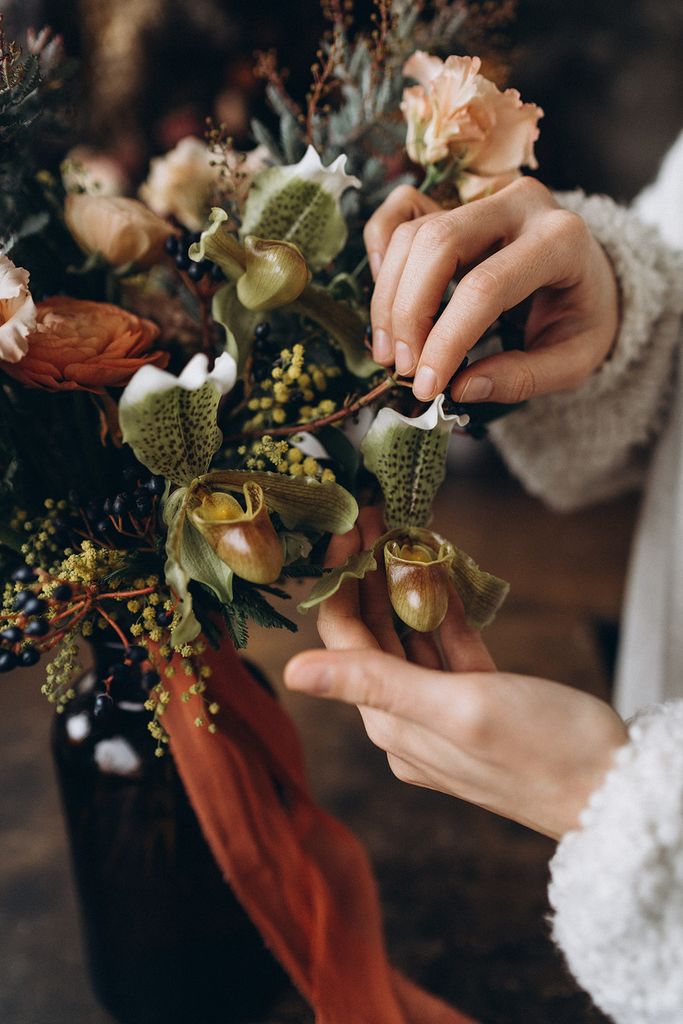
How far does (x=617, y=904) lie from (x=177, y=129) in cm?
105

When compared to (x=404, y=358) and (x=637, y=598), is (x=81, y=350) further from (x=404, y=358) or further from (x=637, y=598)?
(x=637, y=598)

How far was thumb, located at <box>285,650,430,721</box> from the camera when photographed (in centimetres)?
30

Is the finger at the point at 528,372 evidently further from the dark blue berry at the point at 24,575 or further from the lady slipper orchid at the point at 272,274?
the dark blue berry at the point at 24,575

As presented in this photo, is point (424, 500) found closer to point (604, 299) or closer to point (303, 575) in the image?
point (303, 575)

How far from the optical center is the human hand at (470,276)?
36 cm

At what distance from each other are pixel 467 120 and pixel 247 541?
0.78ft

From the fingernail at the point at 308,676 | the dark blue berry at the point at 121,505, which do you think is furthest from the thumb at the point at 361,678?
the dark blue berry at the point at 121,505

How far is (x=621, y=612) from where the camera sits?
3.43 ft

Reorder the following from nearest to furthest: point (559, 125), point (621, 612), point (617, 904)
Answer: point (617, 904) < point (621, 612) < point (559, 125)

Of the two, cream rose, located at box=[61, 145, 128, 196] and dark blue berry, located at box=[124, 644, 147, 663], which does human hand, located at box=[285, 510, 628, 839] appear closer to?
dark blue berry, located at box=[124, 644, 147, 663]

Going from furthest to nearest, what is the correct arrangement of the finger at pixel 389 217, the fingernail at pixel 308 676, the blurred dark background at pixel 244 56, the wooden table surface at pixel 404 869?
the blurred dark background at pixel 244 56 → the wooden table surface at pixel 404 869 → the finger at pixel 389 217 → the fingernail at pixel 308 676

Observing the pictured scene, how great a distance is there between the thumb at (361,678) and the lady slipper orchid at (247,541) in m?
0.04

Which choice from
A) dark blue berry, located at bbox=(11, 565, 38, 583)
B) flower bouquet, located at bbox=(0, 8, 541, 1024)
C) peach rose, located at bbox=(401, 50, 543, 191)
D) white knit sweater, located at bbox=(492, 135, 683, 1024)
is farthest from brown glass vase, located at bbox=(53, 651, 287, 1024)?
peach rose, located at bbox=(401, 50, 543, 191)

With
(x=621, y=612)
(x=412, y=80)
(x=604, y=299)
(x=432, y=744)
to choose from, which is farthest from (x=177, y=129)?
(x=432, y=744)
